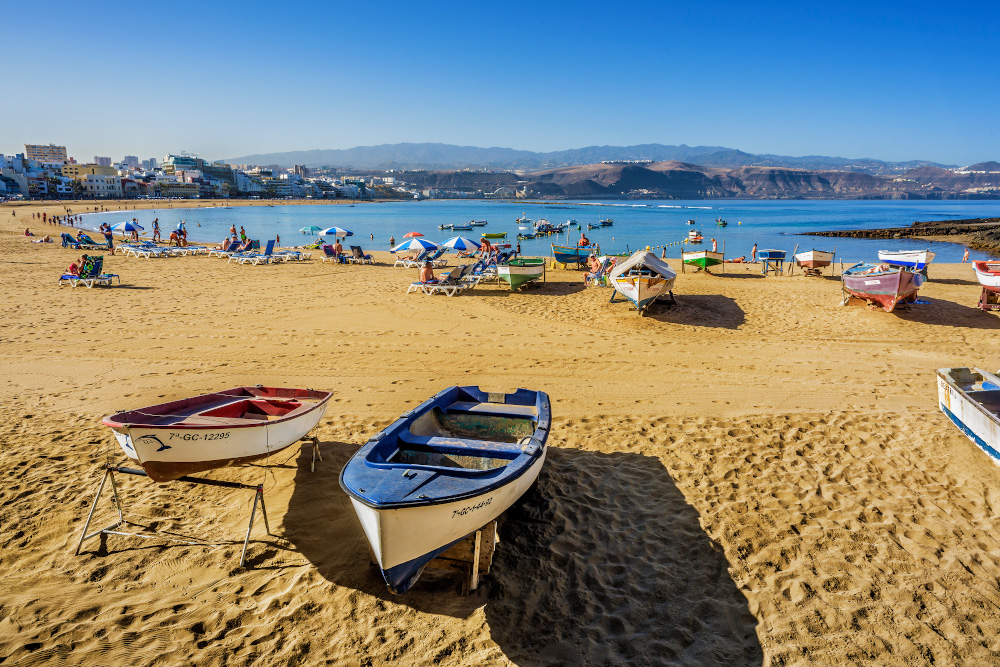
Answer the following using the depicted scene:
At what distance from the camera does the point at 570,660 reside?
337 centimetres

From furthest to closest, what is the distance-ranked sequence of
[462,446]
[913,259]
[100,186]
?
1. [100,186]
2. [913,259]
3. [462,446]

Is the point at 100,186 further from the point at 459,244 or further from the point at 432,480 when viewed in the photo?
the point at 432,480

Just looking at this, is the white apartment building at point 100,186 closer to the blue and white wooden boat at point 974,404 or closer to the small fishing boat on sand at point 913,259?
the small fishing boat on sand at point 913,259

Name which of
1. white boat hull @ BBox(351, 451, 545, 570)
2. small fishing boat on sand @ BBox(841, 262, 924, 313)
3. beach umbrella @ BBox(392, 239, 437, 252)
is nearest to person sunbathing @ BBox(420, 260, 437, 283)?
beach umbrella @ BBox(392, 239, 437, 252)

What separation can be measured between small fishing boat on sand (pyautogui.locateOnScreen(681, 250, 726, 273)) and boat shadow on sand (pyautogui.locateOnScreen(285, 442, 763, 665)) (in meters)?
17.1

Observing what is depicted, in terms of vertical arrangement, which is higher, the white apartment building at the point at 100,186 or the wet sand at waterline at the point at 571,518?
the white apartment building at the point at 100,186

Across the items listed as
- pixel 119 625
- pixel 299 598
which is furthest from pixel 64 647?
pixel 299 598

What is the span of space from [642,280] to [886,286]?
5.92 metres

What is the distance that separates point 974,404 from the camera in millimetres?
5641

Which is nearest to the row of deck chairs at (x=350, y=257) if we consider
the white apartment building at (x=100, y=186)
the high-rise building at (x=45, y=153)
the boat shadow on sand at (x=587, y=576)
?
the boat shadow on sand at (x=587, y=576)

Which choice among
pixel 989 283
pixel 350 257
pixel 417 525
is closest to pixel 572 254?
pixel 350 257

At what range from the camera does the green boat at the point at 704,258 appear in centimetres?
2061

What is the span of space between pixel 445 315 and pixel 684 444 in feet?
25.3

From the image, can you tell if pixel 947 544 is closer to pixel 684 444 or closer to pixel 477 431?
pixel 684 444
